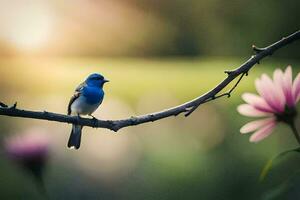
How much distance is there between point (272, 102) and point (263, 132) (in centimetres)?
2

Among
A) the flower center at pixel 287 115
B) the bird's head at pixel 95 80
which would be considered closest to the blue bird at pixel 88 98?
the bird's head at pixel 95 80

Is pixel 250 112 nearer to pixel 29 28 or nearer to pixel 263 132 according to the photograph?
pixel 263 132

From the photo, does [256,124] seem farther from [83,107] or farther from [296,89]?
[83,107]

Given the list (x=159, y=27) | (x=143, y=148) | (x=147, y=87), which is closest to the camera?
(x=143, y=148)

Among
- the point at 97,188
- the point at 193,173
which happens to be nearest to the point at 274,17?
the point at 193,173

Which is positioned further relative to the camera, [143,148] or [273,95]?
[143,148]

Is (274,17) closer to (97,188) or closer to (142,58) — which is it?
(142,58)

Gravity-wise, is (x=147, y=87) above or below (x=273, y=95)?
above

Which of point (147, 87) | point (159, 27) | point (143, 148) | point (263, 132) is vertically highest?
point (159, 27)

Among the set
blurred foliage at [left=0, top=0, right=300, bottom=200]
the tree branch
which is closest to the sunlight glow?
blurred foliage at [left=0, top=0, right=300, bottom=200]

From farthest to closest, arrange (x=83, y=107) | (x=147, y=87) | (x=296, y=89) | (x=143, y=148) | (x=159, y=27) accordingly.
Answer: (x=159, y=27) < (x=147, y=87) < (x=143, y=148) < (x=83, y=107) < (x=296, y=89)

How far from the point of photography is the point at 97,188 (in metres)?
1.18

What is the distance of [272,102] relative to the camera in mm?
368

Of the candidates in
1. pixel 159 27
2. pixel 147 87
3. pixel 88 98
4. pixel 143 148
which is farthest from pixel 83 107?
pixel 159 27
